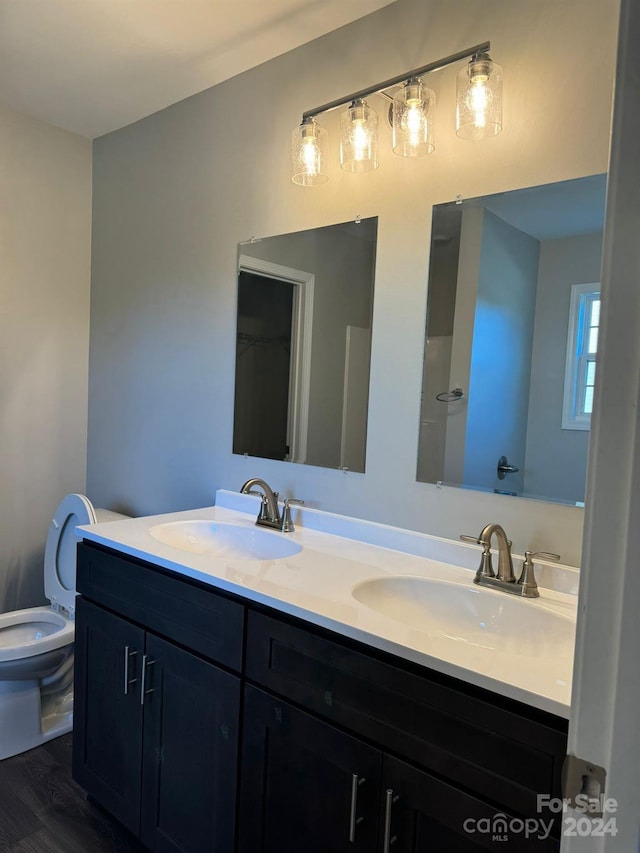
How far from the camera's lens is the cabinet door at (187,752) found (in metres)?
1.35

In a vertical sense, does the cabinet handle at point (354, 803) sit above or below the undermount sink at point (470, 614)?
below

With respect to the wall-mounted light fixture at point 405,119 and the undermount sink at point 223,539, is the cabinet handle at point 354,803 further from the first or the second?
the wall-mounted light fixture at point 405,119

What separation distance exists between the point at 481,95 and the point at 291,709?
4.91ft

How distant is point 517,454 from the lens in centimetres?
145

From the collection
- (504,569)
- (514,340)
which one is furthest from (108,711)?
(514,340)

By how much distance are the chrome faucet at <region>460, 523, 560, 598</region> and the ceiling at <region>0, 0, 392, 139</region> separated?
1.53m

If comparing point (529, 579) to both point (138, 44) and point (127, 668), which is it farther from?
point (138, 44)

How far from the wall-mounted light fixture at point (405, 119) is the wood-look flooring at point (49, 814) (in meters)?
2.09

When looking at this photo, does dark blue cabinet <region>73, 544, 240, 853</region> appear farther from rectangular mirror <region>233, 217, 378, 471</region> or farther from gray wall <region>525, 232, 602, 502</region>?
gray wall <region>525, 232, 602, 502</region>

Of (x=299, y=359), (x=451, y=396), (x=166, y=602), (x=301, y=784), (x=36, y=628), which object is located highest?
(x=299, y=359)

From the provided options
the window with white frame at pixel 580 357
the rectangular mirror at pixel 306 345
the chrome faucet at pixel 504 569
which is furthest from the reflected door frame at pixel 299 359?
the window with white frame at pixel 580 357

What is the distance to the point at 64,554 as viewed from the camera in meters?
2.36

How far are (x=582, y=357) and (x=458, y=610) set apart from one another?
0.67 metres

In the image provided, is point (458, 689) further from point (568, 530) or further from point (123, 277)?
point (123, 277)
